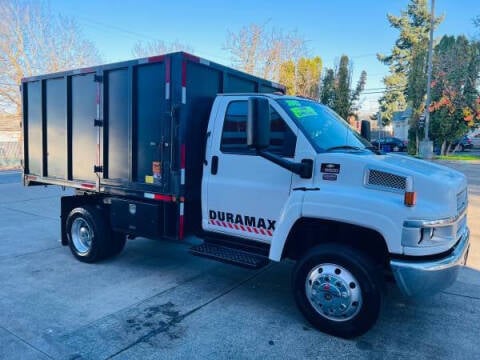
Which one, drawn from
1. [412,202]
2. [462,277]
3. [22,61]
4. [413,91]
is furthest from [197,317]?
[413,91]

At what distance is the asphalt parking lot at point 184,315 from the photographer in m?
3.54

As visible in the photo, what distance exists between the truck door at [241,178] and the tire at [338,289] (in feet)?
2.05

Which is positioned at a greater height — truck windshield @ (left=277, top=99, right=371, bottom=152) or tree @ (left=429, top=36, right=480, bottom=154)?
tree @ (left=429, top=36, right=480, bottom=154)

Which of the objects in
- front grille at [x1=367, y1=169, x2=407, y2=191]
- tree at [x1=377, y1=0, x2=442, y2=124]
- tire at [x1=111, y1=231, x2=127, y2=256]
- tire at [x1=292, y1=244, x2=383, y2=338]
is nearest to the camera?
front grille at [x1=367, y1=169, x2=407, y2=191]

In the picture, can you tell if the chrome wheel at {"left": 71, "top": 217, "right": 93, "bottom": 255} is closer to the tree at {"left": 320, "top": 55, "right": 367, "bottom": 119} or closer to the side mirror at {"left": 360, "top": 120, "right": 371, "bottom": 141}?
the side mirror at {"left": 360, "top": 120, "right": 371, "bottom": 141}

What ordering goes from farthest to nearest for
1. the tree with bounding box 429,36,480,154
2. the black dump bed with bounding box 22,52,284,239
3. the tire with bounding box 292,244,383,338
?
1. the tree with bounding box 429,36,480,154
2. the black dump bed with bounding box 22,52,284,239
3. the tire with bounding box 292,244,383,338

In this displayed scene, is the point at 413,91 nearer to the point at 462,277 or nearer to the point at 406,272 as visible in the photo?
the point at 462,277

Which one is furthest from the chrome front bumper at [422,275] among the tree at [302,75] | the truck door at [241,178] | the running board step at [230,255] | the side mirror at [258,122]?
the tree at [302,75]

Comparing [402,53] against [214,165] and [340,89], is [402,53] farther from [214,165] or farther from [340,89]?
[214,165]

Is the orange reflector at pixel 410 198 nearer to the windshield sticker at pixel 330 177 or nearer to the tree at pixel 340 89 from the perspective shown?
the windshield sticker at pixel 330 177

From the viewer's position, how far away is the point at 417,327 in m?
4.06

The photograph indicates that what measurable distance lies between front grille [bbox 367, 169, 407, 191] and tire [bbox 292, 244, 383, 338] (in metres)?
0.68

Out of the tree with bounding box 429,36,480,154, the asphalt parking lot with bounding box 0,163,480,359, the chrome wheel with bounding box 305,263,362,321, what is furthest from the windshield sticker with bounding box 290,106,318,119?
the tree with bounding box 429,36,480,154

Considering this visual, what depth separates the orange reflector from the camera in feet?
11.1
